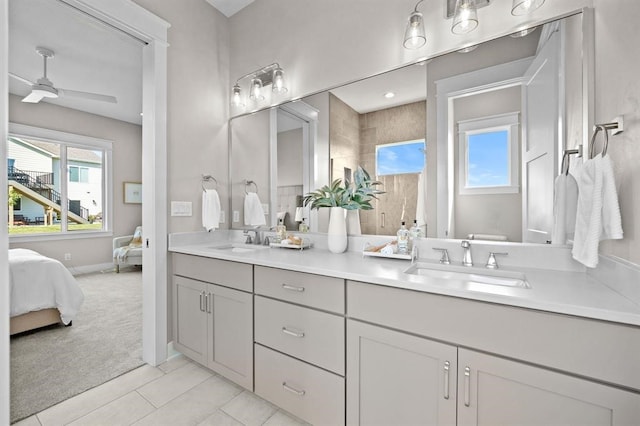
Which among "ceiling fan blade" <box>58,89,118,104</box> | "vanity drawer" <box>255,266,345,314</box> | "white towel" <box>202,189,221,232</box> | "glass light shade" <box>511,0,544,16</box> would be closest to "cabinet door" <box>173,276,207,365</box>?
"white towel" <box>202,189,221,232</box>

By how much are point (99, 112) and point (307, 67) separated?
4.81m

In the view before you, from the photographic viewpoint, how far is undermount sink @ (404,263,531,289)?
47.9 inches

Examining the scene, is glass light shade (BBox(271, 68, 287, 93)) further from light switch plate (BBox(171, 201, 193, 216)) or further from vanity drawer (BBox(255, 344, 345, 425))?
vanity drawer (BBox(255, 344, 345, 425))

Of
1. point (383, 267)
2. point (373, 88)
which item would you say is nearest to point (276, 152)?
point (373, 88)

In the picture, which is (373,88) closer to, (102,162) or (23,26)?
(23,26)

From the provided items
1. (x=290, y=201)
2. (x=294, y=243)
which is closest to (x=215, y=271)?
(x=294, y=243)

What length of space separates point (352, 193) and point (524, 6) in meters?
1.23

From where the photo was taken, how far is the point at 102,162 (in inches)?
205

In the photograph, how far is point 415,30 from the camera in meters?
1.50

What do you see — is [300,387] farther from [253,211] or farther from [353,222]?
[253,211]

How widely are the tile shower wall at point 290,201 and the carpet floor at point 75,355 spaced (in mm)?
1485

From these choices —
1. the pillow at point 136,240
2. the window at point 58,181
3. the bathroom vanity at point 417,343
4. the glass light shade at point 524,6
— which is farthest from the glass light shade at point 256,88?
the window at point 58,181

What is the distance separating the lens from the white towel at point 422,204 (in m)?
1.63

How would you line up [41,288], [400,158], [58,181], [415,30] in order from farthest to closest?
[58,181], [41,288], [400,158], [415,30]
